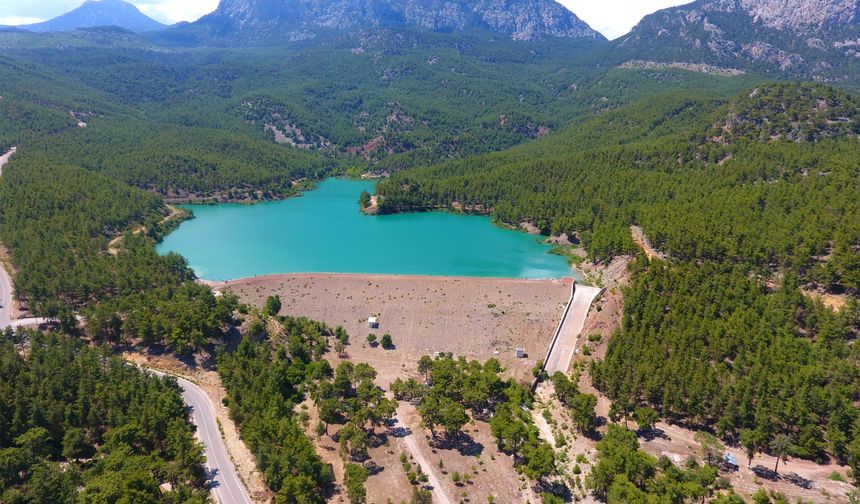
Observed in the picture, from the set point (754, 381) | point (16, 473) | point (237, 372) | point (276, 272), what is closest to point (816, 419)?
point (754, 381)

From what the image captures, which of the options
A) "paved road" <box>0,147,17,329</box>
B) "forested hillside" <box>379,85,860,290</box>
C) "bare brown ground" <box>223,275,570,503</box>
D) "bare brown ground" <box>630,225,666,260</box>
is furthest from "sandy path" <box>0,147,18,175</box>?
"bare brown ground" <box>630,225,666,260</box>

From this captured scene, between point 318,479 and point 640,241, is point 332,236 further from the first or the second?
point 318,479

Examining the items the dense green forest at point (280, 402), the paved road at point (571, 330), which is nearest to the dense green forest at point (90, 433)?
the dense green forest at point (280, 402)

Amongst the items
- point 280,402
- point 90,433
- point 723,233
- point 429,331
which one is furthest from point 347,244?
point 723,233

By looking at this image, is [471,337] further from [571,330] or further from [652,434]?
[652,434]

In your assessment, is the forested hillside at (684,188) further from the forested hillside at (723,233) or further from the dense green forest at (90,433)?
the dense green forest at (90,433)

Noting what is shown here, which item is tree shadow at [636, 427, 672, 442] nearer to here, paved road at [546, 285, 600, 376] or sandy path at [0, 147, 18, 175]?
paved road at [546, 285, 600, 376]
